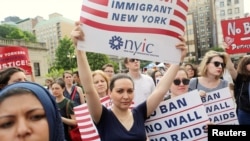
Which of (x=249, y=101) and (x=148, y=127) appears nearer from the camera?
(x=148, y=127)

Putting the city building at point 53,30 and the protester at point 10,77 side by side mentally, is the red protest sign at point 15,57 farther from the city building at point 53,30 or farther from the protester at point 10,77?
the city building at point 53,30

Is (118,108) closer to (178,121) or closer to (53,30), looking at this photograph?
(178,121)

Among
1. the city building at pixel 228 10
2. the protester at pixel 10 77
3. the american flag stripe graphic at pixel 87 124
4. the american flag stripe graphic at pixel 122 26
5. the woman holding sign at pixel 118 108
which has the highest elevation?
the city building at pixel 228 10

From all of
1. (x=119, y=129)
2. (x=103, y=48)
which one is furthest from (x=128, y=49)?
(x=119, y=129)

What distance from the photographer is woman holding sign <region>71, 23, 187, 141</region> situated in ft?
8.29

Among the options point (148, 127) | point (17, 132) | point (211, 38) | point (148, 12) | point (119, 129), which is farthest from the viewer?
point (211, 38)

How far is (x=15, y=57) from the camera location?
5.05 metres

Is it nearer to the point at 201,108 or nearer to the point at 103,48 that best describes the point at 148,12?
the point at 103,48

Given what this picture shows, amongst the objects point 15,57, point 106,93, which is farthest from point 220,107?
point 15,57

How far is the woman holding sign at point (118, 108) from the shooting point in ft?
8.29

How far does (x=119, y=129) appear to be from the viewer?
2.56 m

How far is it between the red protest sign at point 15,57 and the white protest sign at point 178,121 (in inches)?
105

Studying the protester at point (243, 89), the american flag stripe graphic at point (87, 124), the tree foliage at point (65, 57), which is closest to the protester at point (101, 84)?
the american flag stripe graphic at point (87, 124)

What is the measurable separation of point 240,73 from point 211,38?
93.7 metres
